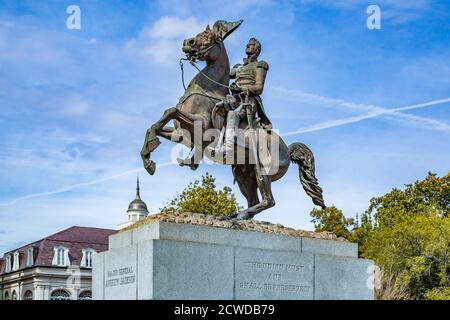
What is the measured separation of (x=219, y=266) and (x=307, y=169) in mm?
4216

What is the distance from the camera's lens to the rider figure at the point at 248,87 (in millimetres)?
15320

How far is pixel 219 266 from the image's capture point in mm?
13523

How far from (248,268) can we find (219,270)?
2.27 ft

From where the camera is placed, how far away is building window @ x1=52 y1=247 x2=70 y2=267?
66.9 m

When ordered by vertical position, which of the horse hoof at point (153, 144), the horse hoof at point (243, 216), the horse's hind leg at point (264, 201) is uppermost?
the horse hoof at point (153, 144)

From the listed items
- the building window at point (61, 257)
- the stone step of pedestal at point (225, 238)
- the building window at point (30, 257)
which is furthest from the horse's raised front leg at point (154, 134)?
the building window at point (30, 257)

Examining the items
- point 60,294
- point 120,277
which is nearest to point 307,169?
point 120,277

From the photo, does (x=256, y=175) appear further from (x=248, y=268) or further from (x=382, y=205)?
(x=382, y=205)

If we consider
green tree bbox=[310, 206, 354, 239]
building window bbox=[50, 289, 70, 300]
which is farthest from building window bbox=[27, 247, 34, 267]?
green tree bbox=[310, 206, 354, 239]

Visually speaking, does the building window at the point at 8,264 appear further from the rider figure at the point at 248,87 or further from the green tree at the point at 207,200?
the rider figure at the point at 248,87

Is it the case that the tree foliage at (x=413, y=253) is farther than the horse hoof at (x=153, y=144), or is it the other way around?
the tree foliage at (x=413, y=253)

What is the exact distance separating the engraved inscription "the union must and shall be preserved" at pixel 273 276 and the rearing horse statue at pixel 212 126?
1434mm

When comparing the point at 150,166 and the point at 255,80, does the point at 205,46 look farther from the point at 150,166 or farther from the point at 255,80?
the point at 150,166

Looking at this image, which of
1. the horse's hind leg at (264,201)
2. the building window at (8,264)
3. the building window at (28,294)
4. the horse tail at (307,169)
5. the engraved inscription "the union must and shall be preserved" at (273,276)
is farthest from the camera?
the building window at (8,264)
